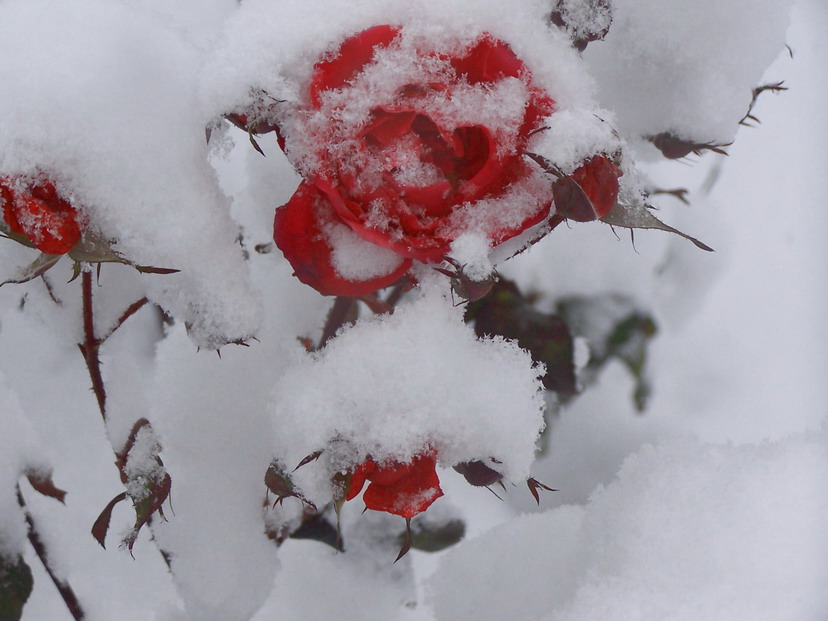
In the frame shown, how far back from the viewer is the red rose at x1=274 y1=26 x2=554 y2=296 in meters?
0.27

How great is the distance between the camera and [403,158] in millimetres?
269

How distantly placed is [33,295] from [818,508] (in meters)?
0.45

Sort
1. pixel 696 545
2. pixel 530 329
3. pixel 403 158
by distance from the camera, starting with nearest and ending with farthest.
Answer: pixel 403 158 → pixel 696 545 → pixel 530 329

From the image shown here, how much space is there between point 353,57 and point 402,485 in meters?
0.17

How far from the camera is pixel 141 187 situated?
1.00 feet

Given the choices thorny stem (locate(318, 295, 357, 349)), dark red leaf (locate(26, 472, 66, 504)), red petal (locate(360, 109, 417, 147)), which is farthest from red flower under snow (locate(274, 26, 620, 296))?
dark red leaf (locate(26, 472, 66, 504))

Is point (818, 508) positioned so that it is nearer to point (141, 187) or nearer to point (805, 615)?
point (805, 615)

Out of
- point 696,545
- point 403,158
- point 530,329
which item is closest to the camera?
point 403,158

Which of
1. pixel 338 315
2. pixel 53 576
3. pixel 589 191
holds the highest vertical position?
pixel 589 191

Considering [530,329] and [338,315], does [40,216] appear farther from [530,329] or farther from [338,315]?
[530,329]

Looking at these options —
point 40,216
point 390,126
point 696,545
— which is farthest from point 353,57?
point 696,545

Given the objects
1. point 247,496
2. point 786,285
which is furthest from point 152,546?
point 786,285

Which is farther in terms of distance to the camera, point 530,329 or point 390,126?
point 530,329

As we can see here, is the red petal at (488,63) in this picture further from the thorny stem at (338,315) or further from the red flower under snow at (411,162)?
the thorny stem at (338,315)
